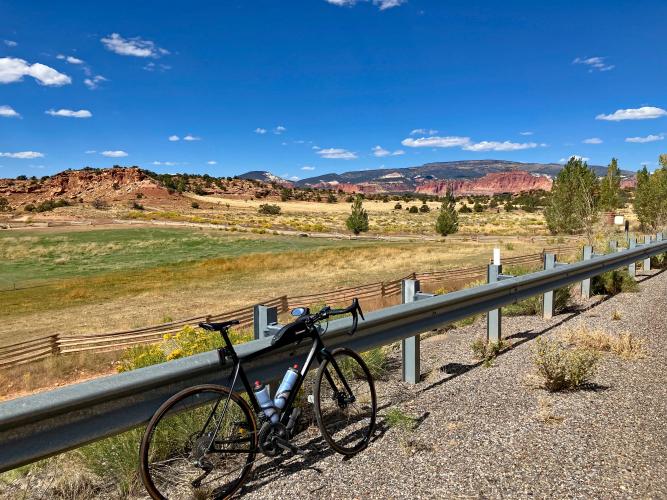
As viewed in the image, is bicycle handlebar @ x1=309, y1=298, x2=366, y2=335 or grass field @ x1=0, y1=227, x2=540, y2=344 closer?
bicycle handlebar @ x1=309, y1=298, x2=366, y2=335

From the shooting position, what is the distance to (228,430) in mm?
3838

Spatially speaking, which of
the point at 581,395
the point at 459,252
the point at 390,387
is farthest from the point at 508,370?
the point at 459,252

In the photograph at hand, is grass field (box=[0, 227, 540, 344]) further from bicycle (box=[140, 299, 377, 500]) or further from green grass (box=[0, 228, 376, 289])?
bicycle (box=[140, 299, 377, 500])

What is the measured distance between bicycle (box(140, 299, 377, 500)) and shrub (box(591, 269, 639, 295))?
8.22 m

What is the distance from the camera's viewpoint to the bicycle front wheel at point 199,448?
10.6ft

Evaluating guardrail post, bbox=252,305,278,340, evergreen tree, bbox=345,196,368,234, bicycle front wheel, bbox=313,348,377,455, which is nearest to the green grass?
evergreen tree, bbox=345,196,368,234

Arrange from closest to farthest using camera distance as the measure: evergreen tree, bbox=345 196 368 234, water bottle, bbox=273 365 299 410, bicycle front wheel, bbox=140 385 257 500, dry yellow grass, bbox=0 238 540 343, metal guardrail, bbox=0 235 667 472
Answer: metal guardrail, bbox=0 235 667 472, bicycle front wheel, bbox=140 385 257 500, water bottle, bbox=273 365 299 410, dry yellow grass, bbox=0 238 540 343, evergreen tree, bbox=345 196 368 234

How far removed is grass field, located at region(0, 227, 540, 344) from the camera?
26.1m

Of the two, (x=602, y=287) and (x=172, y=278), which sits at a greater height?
(x=602, y=287)

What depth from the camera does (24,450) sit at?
2627mm

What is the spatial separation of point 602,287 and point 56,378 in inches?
602

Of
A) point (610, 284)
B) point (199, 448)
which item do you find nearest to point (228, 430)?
point (199, 448)

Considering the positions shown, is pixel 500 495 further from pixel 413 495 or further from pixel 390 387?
pixel 390 387

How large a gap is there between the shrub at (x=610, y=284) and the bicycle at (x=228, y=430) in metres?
8.22
